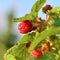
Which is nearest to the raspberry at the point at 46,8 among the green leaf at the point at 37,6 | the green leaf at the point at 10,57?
the green leaf at the point at 37,6

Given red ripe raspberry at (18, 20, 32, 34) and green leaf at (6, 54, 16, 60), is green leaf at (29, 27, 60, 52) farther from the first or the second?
green leaf at (6, 54, 16, 60)

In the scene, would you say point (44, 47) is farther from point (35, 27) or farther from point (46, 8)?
point (46, 8)

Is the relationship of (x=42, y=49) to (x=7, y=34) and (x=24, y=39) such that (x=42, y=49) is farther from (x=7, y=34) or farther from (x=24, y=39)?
(x=7, y=34)

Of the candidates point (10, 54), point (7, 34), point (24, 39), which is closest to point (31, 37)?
point (24, 39)

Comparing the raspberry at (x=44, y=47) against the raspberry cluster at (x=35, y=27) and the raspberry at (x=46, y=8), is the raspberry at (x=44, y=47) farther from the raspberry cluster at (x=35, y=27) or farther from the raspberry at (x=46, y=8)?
the raspberry at (x=46, y=8)

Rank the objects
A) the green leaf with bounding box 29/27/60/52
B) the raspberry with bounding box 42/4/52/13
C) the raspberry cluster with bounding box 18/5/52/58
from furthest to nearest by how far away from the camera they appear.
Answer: the raspberry with bounding box 42/4/52/13, the raspberry cluster with bounding box 18/5/52/58, the green leaf with bounding box 29/27/60/52

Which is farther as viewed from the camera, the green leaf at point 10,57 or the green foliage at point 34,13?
the green leaf at point 10,57

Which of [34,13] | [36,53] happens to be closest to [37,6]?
[34,13]

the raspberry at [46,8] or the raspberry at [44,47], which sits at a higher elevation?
the raspberry at [46,8]

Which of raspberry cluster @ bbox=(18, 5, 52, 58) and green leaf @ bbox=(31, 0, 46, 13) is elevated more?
green leaf @ bbox=(31, 0, 46, 13)

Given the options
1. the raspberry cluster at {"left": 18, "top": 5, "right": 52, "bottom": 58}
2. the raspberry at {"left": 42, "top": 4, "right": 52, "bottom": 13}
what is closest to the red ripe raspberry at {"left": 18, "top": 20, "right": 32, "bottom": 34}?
the raspberry cluster at {"left": 18, "top": 5, "right": 52, "bottom": 58}

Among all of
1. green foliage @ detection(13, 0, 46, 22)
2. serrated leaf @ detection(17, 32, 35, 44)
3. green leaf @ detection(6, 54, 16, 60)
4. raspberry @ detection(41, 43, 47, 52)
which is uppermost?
green foliage @ detection(13, 0, 46, 22)
